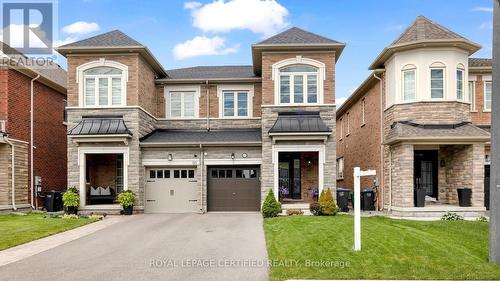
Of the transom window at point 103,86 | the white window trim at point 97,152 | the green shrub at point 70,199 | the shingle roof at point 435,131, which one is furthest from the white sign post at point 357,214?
the green shrub at point 70,199

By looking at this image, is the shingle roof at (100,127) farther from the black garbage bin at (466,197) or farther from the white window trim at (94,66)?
the black garbage bin at (466,197)

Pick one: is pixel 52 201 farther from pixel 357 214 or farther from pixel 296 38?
pixel 357 214

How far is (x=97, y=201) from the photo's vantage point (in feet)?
69.3

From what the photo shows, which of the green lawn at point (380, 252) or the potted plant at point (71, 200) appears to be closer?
the green lawn at point (380, 252)

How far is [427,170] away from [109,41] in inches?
610

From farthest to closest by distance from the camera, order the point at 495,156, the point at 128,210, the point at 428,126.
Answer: the point at 128,210, the point at 428,126, the point at 495,156

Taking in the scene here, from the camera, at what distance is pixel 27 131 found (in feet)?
69.2

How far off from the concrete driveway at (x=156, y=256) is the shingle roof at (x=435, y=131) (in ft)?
22.3

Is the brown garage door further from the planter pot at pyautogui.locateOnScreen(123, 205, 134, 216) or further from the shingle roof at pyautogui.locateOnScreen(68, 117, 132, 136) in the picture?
the shingle roof at pyautogui.locateOnScreen(68, 117, 132, 136)

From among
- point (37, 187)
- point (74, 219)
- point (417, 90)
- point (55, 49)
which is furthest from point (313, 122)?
point (37, 187)

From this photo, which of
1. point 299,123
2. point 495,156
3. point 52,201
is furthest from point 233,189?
point 495,156

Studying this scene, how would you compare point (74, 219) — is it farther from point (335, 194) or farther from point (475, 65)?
point (475, 65)

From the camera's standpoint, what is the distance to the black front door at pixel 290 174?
69.2 feet

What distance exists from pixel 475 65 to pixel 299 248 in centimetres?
1506
